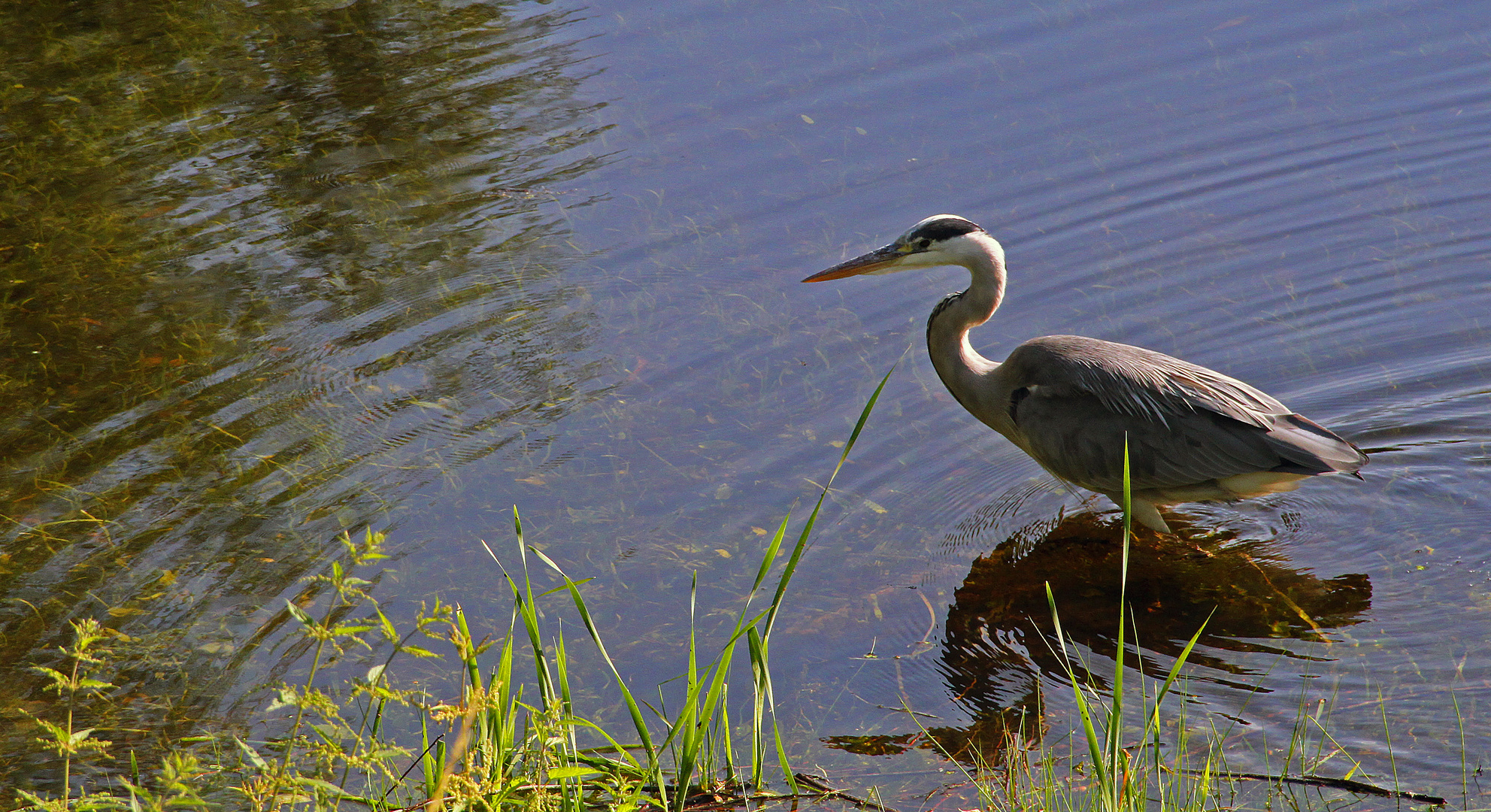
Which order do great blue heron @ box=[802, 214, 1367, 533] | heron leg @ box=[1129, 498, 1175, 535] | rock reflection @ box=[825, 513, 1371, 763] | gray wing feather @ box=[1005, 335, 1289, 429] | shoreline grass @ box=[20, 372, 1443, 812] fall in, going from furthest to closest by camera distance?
1. heron leg @ box=[1129, 498, 1175, 535]
2. gray wing feather @ box=[1005, 335, 1289, 429]
3. great blue heron @ box=[802, 214, 1367, 533]
4. rock reflection @ box=[825, 513, 1371, 763]
5. shoreline grass @ box=[20, 372, 1443, 812]

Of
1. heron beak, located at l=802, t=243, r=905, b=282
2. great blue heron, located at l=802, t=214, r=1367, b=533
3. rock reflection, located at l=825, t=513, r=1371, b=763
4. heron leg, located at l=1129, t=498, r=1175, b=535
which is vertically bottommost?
rock reflection, located at l=825, t=513, r=1371, b=763

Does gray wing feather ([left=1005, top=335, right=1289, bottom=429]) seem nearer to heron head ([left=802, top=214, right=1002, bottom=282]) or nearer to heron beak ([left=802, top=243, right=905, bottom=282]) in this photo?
heron head ([left=802, top=214, right=1002, bottom=282])

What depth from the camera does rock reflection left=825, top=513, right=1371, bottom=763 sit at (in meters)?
3.91

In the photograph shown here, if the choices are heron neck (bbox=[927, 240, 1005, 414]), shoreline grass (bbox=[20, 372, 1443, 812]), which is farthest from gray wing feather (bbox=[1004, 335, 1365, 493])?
shoreline grass (bbox=[20, 372, 1443, 812])

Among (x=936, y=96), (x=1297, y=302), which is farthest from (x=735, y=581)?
(x=936, y=96)

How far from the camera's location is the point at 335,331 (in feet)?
20.0

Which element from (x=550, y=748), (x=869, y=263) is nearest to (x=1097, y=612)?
(x=869, y=263)

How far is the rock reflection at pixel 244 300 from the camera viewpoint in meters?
4.69

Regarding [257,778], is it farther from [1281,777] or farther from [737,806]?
[1281,777]

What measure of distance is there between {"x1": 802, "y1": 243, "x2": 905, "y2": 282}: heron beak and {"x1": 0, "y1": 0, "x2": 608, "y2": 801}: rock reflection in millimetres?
1314

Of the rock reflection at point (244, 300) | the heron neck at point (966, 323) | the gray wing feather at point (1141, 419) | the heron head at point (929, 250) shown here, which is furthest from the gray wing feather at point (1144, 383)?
the rock reflection at point (244, 300)

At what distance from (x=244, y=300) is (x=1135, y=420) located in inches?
179

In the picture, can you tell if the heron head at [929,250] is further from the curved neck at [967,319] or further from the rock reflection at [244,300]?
the rock reflection at [244,300]

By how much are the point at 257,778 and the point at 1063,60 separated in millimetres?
6769
